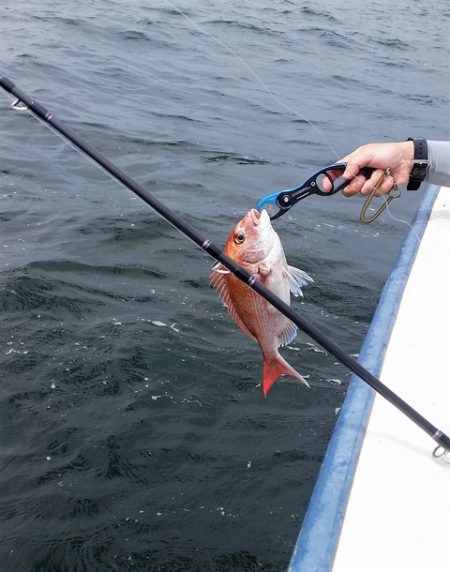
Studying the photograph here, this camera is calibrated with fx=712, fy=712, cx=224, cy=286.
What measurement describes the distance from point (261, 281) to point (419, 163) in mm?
1271

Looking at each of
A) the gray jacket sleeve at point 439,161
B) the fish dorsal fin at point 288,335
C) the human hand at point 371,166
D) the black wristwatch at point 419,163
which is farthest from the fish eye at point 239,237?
the gray jacket sleeve at point 439,161

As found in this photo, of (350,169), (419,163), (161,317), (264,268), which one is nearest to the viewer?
(264,268)

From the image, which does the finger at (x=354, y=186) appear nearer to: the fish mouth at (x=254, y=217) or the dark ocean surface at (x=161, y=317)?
the fish mouth at (x=254, y=217)

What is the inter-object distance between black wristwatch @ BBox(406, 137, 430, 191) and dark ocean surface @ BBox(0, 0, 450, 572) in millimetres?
1659

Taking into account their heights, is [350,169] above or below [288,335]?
above

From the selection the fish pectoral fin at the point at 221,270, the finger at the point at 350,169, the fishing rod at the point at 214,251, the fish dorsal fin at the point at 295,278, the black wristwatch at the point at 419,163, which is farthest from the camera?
the black wristwatch at the point at 419,163

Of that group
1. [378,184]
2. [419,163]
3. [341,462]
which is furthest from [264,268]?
[419,163]

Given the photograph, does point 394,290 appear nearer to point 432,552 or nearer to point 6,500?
point 432,552

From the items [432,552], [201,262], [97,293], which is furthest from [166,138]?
[432,552]

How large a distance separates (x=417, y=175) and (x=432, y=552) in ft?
6.17

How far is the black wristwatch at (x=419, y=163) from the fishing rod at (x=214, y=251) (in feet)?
4.41

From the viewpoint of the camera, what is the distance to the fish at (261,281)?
2.67m

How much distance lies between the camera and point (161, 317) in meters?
5.31

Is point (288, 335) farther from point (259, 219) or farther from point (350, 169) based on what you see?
point (350, 169)
